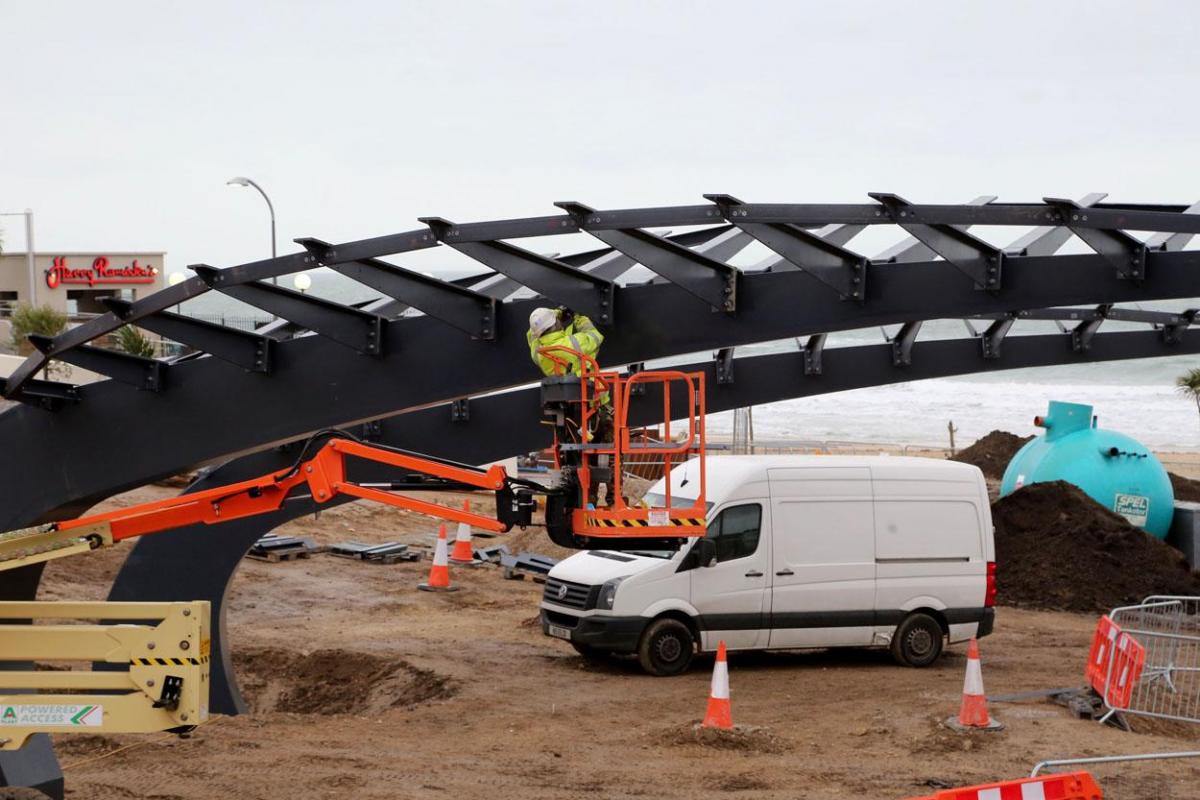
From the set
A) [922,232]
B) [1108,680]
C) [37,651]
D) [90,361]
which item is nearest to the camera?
[37,651]

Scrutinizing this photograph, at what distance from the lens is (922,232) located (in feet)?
37.0

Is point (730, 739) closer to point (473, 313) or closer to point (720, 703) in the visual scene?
point (720, 703)

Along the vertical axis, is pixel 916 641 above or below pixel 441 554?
below

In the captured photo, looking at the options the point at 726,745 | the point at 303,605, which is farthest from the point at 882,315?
the point at 303,605

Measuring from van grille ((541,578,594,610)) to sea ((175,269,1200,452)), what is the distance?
45.9 meters

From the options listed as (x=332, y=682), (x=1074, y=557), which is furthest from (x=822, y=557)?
(x=1074, y=557)

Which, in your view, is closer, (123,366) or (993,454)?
(123,366)

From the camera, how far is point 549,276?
11.9 m

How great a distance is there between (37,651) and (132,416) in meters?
3.84

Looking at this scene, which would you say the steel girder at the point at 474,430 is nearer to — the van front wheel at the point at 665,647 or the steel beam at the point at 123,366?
the steel beam at the point at 123,366

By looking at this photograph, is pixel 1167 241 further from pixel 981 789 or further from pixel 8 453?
pixel 8 453

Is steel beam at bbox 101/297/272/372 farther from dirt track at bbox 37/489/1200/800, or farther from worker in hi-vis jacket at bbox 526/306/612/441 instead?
dirt track at bbox 37/489/1200/800

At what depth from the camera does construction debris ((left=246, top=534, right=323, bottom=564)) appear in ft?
83.9

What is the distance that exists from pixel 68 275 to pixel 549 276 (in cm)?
6053
